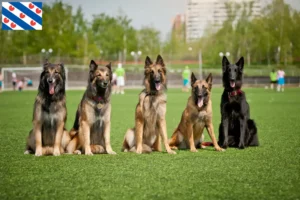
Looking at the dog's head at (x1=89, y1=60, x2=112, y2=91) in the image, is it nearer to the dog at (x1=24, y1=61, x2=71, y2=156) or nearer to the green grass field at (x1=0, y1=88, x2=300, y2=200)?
the dog at (x1=24, y1=61, x2=71, y2=156)

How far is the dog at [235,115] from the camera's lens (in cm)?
973

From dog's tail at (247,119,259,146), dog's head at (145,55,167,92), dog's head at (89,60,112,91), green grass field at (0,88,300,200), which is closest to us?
green grass field at (0,88,300,200)

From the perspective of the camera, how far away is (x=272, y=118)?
664 inches

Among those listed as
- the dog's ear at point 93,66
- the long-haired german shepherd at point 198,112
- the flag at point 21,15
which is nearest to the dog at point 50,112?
the dog's ear at point 93,66

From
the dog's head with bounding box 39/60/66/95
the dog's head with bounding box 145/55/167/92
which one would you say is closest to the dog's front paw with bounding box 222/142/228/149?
the dog's head with bounding box 145/55/167/92

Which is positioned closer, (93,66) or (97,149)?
(93,66)

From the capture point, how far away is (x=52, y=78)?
328 inches

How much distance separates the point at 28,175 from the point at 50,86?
2119 millimetres

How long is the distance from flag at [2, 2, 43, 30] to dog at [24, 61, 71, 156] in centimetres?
74

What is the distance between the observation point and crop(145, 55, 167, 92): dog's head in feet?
29.3

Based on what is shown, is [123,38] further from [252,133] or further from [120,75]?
[252,133]

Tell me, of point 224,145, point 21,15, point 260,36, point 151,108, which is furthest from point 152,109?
point 260,36

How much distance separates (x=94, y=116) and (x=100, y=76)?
77cm

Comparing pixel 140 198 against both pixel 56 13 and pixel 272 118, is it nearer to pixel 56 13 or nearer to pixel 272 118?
pixel 272 118
